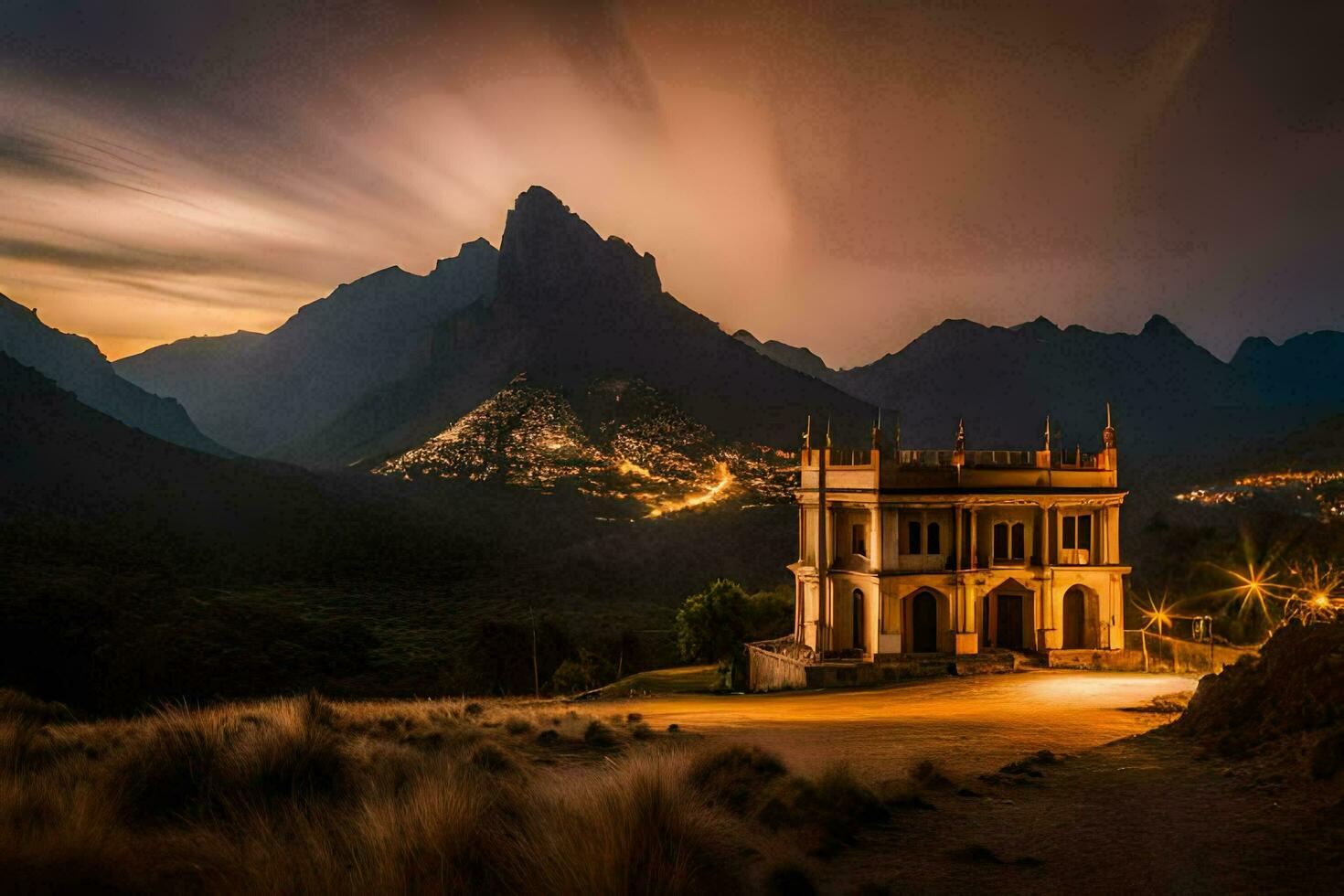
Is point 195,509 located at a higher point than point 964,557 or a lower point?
higher

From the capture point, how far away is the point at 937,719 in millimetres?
17844

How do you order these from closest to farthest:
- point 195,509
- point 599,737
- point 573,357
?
point 599,737, point 195,509, point 573,357

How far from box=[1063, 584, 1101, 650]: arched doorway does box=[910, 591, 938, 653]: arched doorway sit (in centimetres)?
546

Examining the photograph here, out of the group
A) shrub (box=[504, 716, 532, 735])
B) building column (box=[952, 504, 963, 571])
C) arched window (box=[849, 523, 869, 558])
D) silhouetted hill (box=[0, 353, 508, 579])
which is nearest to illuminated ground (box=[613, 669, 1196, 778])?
shrub (box=[504, 716, 532, 735])

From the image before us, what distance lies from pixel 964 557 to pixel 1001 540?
2339 mm

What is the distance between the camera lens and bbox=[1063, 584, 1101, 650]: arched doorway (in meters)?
35.4

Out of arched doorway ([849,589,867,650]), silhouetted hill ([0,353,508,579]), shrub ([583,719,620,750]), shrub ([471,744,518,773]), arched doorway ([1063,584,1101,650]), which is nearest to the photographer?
shrub ([471,744,518,773])

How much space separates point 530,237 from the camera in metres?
184

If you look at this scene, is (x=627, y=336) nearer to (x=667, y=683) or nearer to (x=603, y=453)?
(x=603, y=453)

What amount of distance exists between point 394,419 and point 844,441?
103 m

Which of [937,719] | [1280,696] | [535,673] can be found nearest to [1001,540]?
[937,719]

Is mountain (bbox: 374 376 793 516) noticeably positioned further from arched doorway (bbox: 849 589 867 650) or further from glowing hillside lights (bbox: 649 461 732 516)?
arched doorway (bbox: 849 589 867 650)

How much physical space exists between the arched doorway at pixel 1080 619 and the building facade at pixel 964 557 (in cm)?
4

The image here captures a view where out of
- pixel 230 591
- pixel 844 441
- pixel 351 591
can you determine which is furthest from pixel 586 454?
pixel 230 591
